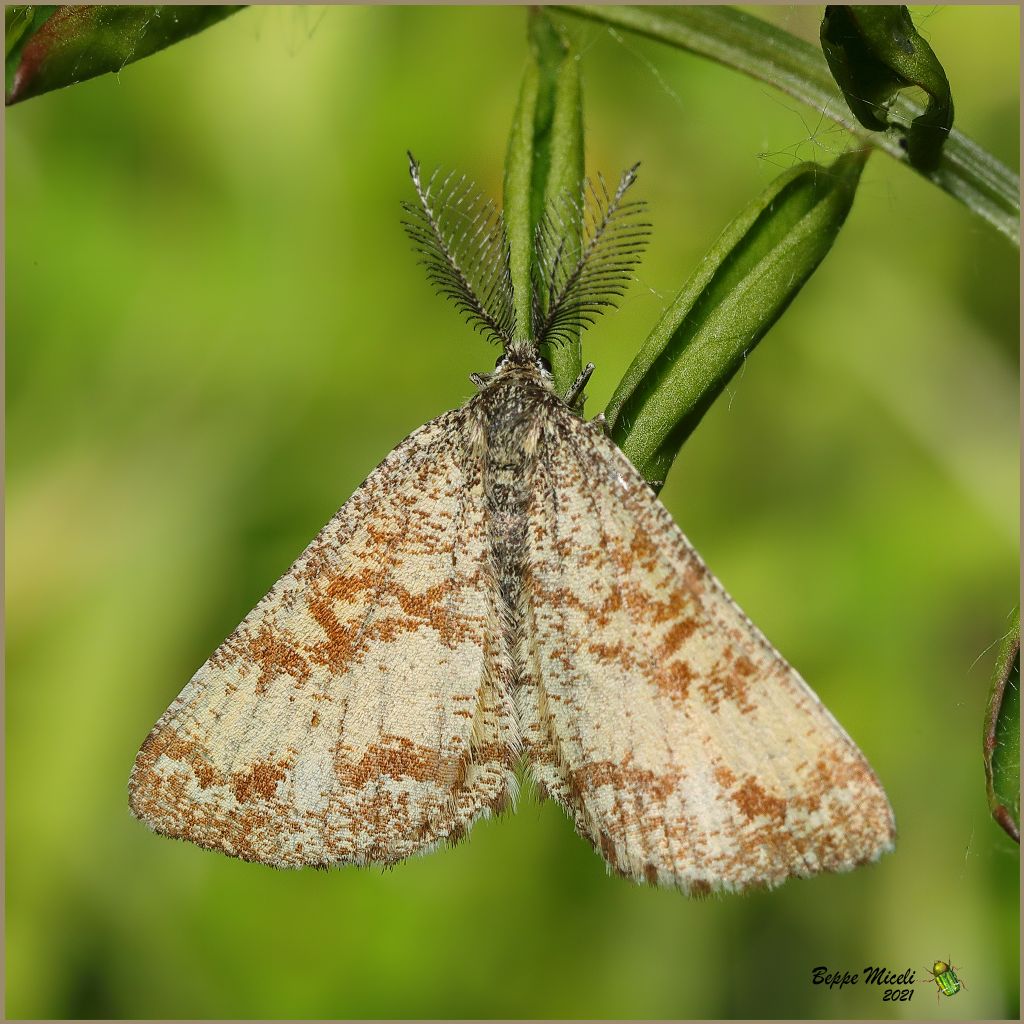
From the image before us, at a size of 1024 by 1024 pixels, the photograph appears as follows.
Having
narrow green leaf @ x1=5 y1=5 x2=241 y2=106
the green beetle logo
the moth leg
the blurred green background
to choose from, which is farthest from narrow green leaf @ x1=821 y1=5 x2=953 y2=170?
the green beetle logo

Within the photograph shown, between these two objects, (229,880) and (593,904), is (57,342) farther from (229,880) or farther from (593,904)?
(593,904)

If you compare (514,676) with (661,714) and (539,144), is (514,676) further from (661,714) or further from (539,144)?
(539,144)

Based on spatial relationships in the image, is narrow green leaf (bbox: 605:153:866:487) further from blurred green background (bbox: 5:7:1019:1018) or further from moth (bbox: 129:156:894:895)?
blurred green background (bbox: 5:7:1019:1018)

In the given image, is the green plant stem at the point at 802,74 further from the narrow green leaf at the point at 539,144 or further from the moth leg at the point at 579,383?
the moth leg at the point at 579,383

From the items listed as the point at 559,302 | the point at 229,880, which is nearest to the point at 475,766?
the point at 559,302

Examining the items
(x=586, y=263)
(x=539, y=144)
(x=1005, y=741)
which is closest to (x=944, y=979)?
(x=1005, y=741)

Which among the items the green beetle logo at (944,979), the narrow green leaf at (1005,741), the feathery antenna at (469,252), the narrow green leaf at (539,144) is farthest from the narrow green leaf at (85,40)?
the green beetle logo at (944,979)
